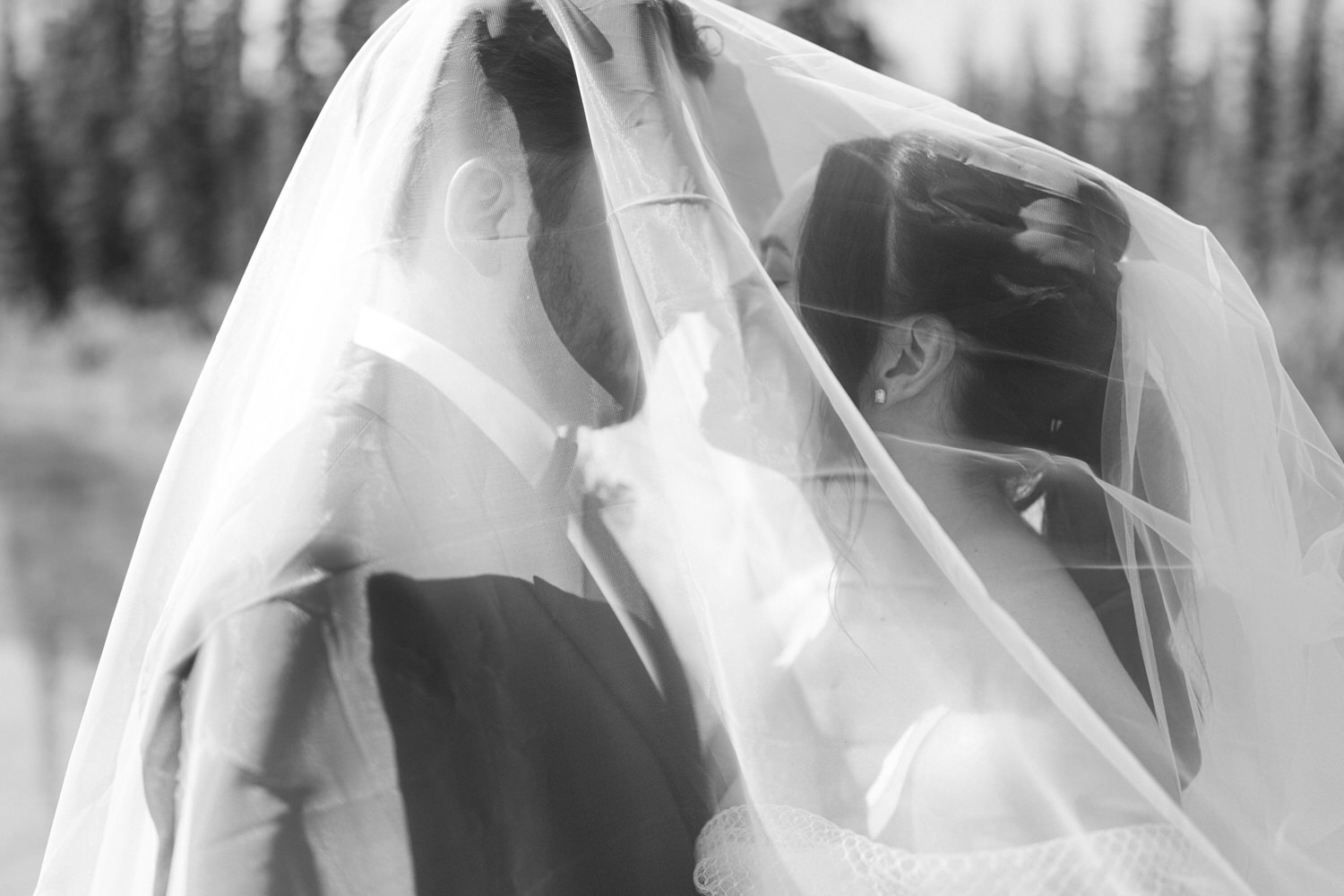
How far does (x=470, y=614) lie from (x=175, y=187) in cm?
1140

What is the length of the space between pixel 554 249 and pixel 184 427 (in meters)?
0.49

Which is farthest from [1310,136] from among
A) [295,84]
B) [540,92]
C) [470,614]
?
[470,614]

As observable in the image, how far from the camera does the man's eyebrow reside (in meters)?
1.28

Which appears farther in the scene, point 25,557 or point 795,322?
point 25,557

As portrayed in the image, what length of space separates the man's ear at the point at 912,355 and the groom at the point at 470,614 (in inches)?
11.3

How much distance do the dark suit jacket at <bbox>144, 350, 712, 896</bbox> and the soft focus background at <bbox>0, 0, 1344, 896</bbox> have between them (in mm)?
2782

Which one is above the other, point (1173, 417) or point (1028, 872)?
point (1173, 417)

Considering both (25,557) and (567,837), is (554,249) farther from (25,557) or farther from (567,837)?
(25,557)

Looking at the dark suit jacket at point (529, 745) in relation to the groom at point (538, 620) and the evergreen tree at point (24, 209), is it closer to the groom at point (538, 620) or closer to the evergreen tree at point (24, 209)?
the groom at point (538, 620)

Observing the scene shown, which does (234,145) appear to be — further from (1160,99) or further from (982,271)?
(982,271)

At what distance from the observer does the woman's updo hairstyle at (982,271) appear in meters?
1.23

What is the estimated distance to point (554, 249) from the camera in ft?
3.93

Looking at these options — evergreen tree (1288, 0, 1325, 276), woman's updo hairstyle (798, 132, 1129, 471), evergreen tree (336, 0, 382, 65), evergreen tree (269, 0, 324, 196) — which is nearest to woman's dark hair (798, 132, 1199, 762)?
woman's updo hairstyle (798, 132, 1129, 471)

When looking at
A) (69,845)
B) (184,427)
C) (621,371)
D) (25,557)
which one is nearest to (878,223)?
(621,371)
